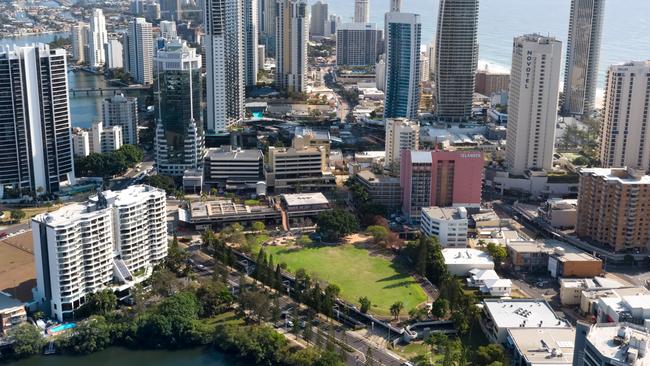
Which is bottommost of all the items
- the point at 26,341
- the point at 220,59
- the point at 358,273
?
the point at 26,341

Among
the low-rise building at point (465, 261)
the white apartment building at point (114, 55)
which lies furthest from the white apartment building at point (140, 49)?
the low-rise building at point (465, 261)

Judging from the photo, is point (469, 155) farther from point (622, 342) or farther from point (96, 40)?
point (96, 40)

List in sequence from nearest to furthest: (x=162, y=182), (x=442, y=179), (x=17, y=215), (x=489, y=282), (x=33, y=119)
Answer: (x=489, y=282)
(x=17, y=215)
(x=442, y=179)
(x=33, y=119)
(x=162, y=182)

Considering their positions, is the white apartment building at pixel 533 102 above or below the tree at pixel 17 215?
above

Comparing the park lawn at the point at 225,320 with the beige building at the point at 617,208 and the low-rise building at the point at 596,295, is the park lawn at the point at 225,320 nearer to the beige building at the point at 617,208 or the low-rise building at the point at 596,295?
the low-rise building at the point at 596,295

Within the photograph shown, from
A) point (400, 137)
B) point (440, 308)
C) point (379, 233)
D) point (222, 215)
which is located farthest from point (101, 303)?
point (400, 137)

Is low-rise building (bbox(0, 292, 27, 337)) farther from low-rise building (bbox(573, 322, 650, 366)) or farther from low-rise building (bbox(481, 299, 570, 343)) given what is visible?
low-rise building (bbox(573, 322, 650, 366))
